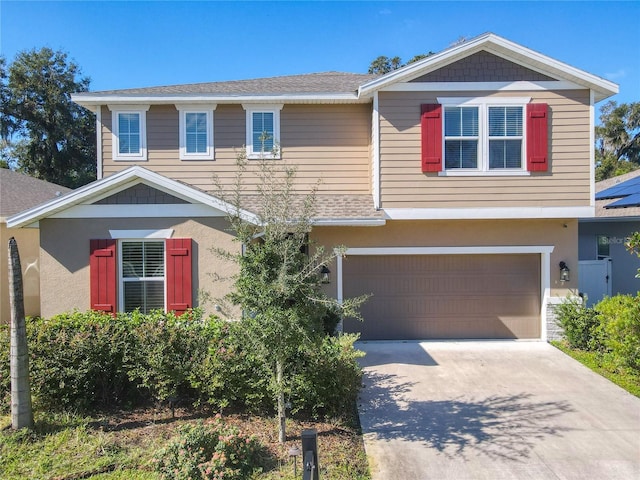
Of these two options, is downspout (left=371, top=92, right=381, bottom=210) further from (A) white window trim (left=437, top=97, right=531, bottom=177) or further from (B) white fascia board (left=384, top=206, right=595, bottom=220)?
(A) white window trim (left=437, top=97, right=531, bottom=177)

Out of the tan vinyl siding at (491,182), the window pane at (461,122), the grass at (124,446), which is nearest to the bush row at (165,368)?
the grass at (124,446)

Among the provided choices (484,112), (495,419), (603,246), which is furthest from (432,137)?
(603,246)

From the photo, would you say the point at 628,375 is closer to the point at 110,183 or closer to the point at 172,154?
the point at 110,183

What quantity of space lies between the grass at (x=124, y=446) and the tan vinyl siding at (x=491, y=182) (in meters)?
5.29

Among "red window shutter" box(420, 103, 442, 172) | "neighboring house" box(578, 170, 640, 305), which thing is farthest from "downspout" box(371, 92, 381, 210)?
"neighboring house" box(578, 170, 640, 305)

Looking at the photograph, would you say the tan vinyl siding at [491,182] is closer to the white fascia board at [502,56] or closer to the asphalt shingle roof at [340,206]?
the white fascia board at [502,56]

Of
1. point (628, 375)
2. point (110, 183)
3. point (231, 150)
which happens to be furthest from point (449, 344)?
point (110, 183)

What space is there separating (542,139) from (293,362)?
7.19m

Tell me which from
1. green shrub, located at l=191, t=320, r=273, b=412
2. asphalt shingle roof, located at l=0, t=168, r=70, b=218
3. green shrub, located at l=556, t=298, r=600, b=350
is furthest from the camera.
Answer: asphalt shingle roof, located at l=0, t=168, r=70, b=218

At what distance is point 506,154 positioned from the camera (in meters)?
8.95

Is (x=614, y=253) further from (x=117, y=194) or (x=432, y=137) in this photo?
(x=117, y=194)

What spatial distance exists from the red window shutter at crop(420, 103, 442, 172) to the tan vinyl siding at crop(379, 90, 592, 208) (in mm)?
155

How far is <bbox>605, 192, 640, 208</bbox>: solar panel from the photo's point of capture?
11043 millimetres

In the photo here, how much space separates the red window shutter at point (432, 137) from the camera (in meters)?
8.80
